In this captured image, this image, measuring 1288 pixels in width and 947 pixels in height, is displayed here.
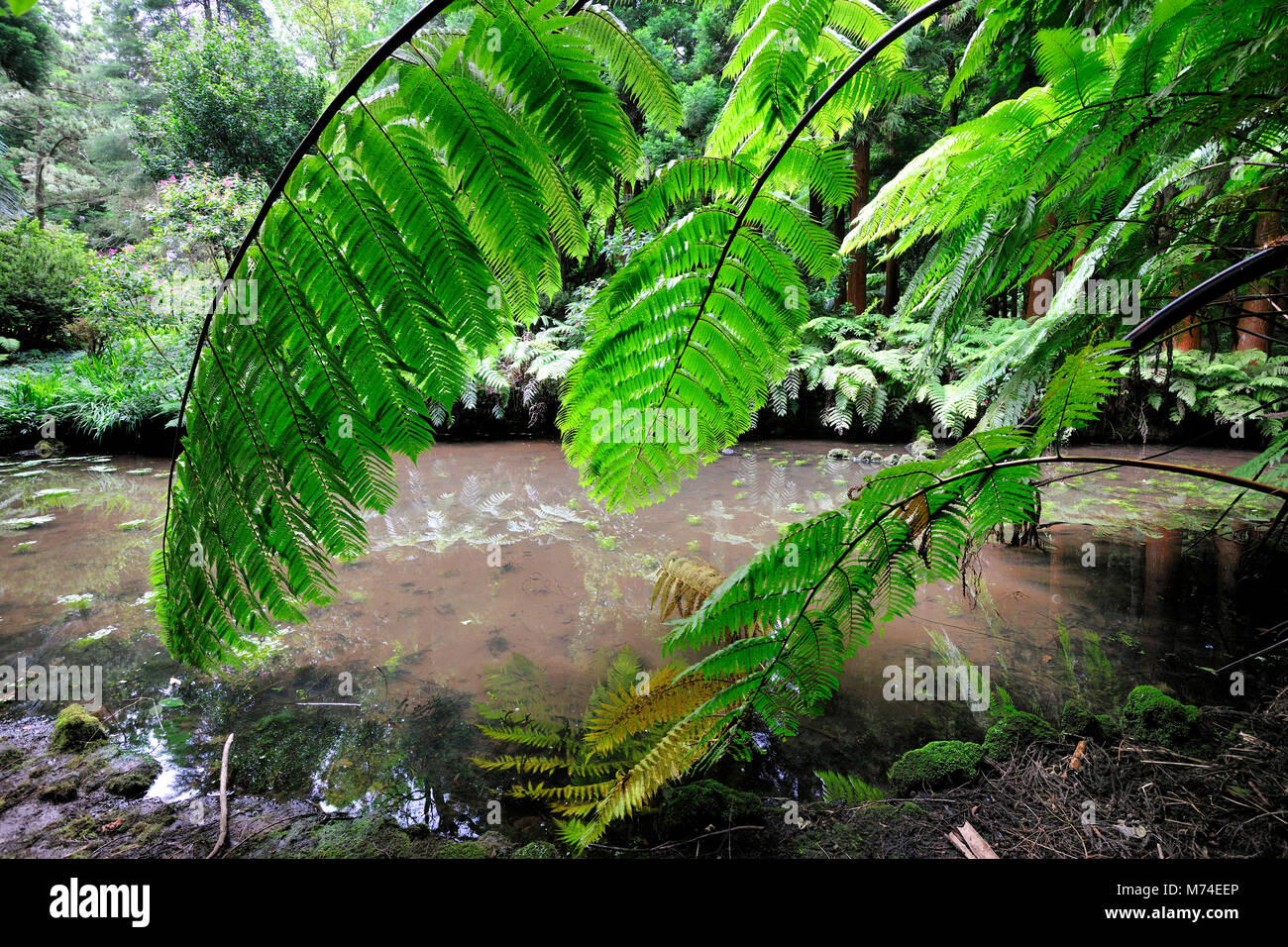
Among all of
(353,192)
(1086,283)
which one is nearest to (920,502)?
(353,192)

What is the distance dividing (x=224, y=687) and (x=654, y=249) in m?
2.75

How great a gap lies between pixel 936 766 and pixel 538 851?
1307 mm

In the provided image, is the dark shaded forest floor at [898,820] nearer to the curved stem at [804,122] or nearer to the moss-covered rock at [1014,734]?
the moss-covered rock at [1014,734]

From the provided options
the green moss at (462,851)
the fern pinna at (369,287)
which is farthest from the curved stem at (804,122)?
the green moss at (462,851)

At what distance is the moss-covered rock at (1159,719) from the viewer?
6.31 ft

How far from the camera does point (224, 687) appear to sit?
2.48m

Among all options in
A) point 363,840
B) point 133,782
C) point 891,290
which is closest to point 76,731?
point 133,782

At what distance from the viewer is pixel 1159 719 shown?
6.50ft

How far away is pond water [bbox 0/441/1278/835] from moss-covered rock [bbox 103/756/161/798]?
0.15 feet

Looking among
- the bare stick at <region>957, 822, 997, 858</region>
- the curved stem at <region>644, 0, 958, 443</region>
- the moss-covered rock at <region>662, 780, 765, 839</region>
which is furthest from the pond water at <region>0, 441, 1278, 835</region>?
the curved stem at <region>644, 0, 958, 443</region>

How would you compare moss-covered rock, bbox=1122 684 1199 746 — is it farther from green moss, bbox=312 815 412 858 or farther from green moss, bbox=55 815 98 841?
green moss, bbox=55 815 98 841

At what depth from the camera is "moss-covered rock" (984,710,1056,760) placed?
193cm

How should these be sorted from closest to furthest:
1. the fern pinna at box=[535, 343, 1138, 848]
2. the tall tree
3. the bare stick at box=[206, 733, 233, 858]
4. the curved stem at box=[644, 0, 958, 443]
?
the curved stem at box=[644, 0, 958, 443] → the fern pinna at box=[535, 343, 1138, 848] → the bare stick at box=[206, 733, 233, 858] → the tall tree

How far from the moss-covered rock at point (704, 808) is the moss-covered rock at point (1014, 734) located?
0.87 metres
